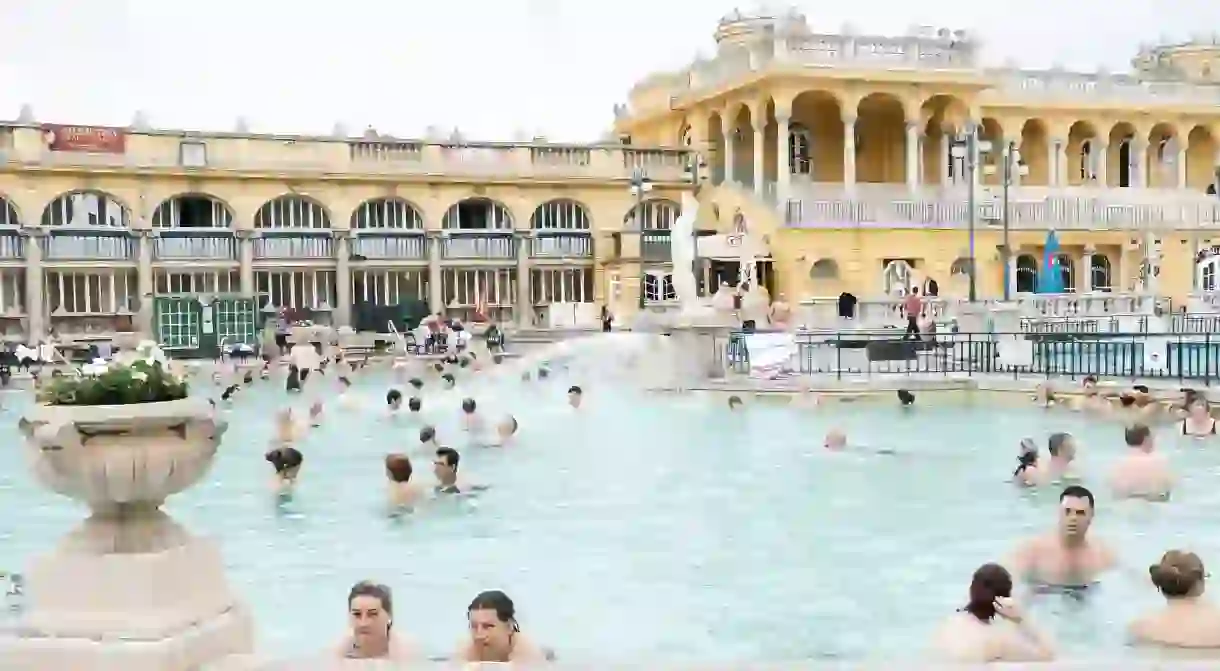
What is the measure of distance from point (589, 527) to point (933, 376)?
12033 millimetres

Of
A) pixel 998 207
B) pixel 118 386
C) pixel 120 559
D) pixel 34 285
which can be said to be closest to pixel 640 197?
pixel 998 207

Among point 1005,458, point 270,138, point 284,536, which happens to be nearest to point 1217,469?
point 1005,458

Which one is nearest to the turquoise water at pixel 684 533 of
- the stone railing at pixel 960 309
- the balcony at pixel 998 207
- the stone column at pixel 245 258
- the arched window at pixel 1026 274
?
the stone railing at pixel 960 309

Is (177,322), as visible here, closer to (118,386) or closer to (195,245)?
(195,245)

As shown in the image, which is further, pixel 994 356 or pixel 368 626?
pixel 994 356

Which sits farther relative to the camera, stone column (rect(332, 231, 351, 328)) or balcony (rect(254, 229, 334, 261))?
stone column (rect(332, 231, 351, 328))

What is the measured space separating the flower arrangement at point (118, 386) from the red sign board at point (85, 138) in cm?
3467

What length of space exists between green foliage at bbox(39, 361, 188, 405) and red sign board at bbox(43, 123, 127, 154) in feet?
114

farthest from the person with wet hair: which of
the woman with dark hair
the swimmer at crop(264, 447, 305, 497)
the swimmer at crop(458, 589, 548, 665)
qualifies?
the swimmer at crop(264, 447, 305, 497)

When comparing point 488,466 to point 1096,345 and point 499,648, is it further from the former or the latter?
point 1096,345

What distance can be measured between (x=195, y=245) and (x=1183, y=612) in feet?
118

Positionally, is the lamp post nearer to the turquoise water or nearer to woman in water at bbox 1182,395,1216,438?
the turquoise water

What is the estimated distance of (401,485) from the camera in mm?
12453

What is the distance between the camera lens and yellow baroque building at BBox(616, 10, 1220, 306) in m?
42.2
